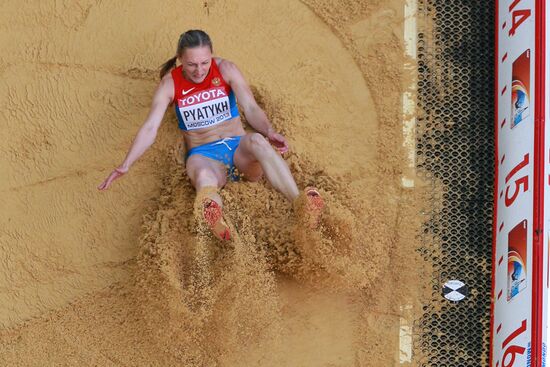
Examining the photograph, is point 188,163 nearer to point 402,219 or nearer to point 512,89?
point 402,219

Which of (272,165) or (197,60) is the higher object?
(197,60)

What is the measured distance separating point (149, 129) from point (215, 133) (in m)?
0.60

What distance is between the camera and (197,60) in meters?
6.89

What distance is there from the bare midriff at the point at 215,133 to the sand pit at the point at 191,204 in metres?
0.22

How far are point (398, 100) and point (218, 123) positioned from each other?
1.38 m

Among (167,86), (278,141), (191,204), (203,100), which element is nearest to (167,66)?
(167,86)

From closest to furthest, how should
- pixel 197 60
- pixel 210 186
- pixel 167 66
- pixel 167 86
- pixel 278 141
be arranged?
pixel 278 141 < pixel 197 60 < pixel 210 186 < pixel 167 86 < pixel 167 66

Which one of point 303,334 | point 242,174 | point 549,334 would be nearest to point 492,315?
point 549,334

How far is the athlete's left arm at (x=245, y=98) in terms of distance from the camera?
281 inches

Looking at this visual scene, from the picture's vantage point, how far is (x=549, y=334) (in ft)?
23.3

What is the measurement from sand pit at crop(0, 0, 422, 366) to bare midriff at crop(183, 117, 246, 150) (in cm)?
22

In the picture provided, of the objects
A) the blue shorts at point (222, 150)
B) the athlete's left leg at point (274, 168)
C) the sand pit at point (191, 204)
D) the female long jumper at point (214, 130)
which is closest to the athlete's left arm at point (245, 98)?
the female long jumper at point (214, 130)

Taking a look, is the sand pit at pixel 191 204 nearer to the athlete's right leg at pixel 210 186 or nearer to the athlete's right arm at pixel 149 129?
the athlete's right leg at pixel 210 186

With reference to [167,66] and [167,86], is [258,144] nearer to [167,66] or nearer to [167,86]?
[167,86]
